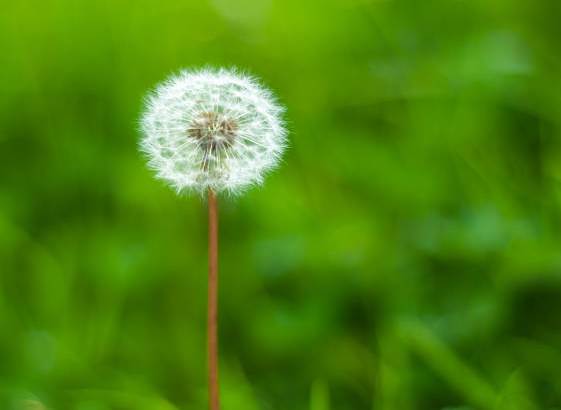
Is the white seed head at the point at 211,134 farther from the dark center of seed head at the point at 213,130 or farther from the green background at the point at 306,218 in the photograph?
the green background at the point at 306,218

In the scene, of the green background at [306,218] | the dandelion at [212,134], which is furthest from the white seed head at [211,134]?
the green background at [306,218]

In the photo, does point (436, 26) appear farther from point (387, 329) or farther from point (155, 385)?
point (155, 385)

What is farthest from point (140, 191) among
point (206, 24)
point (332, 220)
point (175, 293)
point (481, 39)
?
point (481, 39)

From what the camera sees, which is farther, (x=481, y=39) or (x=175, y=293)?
(x=481, y=39)

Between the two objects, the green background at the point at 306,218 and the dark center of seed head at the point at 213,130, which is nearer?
the dark center of seed head at the point at 213,130

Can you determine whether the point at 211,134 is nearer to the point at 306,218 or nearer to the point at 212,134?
the point at 212,134

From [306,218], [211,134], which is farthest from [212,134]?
→ [306,218]

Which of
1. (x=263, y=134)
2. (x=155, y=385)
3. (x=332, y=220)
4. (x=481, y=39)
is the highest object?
(x=481, y=39)
